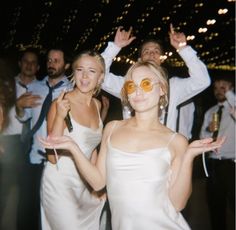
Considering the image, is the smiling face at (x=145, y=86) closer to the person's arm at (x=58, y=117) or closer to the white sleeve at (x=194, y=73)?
the person's arm at (x=58, y=117)

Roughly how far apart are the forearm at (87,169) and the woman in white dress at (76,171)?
86 centimetres

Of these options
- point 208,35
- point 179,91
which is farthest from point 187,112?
point 208,35

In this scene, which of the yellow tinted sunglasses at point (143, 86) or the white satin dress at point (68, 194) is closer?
the yellow tinted sunglasses at point (143, 86)

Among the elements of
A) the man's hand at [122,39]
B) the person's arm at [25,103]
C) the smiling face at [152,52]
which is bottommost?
the person's arm at [25,103]

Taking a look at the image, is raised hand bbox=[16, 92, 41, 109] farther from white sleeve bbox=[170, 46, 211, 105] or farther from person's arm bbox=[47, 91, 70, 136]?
white sleeve bbox=[170, 46, 211, 105]

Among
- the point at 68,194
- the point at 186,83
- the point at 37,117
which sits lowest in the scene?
the point at 68,194

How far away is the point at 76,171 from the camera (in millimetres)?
3428

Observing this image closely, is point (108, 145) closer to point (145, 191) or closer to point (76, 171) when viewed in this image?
point (145, 191)

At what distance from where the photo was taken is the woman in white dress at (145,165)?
225cm

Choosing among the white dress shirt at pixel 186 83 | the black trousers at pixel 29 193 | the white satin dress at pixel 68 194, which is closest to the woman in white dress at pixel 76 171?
the white satin dress at pixel 68 194

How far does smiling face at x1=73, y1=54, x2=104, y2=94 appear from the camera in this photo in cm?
344

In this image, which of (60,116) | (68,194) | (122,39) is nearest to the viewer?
(60,116)

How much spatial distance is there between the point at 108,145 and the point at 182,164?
1.47ft

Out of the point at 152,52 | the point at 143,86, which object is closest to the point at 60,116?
the point at 143,86
